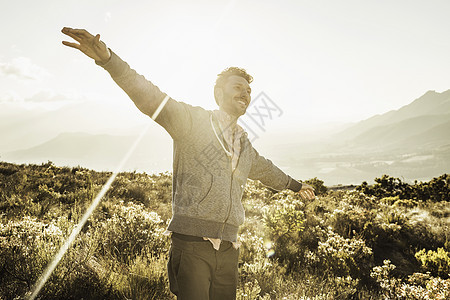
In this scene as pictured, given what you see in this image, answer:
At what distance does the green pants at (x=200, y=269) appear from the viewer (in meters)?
1.83

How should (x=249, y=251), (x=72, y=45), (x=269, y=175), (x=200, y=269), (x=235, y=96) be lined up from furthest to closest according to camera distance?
(x=249, y=251), (x=269, y=175), (x=235, y=96), (x=200, y=269), (x=72, y=45)

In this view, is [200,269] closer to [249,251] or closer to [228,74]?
[228,74]

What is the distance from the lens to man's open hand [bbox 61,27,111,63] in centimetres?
149

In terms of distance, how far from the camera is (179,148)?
202cm

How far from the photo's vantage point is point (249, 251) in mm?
5312

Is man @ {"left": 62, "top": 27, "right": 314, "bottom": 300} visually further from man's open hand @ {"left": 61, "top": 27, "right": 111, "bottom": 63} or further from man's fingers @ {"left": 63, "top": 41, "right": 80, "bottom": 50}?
man's fingers @ {"left": 63, "top": 41, "right": 80, "bottom": 50}

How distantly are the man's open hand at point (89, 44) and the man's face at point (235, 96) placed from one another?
3.36 feet

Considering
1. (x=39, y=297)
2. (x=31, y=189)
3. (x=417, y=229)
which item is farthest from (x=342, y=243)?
(x=31, y=189)

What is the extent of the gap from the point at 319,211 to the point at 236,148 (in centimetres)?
822

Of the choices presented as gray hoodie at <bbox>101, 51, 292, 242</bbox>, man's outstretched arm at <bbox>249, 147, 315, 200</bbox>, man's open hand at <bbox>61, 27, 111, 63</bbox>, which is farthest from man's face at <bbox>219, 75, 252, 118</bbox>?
man's open hand at <bbox>61, 27, 111, 63</bbox>

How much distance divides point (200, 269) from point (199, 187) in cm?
58

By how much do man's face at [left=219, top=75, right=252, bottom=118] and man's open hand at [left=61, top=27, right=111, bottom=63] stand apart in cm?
102

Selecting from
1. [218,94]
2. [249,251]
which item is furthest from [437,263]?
[218,94]

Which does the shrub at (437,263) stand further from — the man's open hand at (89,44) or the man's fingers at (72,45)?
the man's fingers at (72,45)
